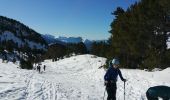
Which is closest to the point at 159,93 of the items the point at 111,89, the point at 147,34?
the point at 111,89

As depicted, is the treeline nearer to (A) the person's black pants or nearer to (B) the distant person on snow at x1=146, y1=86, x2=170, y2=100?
(A) the person's black pants

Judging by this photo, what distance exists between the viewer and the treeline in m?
28.5

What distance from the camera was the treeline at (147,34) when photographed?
28516mm

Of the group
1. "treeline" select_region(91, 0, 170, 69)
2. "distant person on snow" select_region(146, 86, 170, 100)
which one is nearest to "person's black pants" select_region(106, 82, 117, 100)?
"distant person on snow" select_region(146, 86, 170, 100)

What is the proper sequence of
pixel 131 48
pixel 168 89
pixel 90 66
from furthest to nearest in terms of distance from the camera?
pixel 90 66
pixel 131 48
pixel 168 89

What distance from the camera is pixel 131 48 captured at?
34.8 meters

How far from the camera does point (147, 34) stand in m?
32.8

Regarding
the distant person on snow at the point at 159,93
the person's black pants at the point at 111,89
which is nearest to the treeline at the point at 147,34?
the person's black pants at the point at 111,89

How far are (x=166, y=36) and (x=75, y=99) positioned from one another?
62.2ft

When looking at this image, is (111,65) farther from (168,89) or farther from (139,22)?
(139,22)

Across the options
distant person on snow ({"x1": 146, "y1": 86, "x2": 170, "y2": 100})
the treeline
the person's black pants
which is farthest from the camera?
the treeline

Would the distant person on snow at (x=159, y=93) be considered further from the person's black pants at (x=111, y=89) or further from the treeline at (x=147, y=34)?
the treeline at (x=147, y=34)

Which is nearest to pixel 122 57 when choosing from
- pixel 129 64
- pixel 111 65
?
pixel 129 64

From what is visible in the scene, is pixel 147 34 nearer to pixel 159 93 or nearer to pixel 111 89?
pixel 111 89
